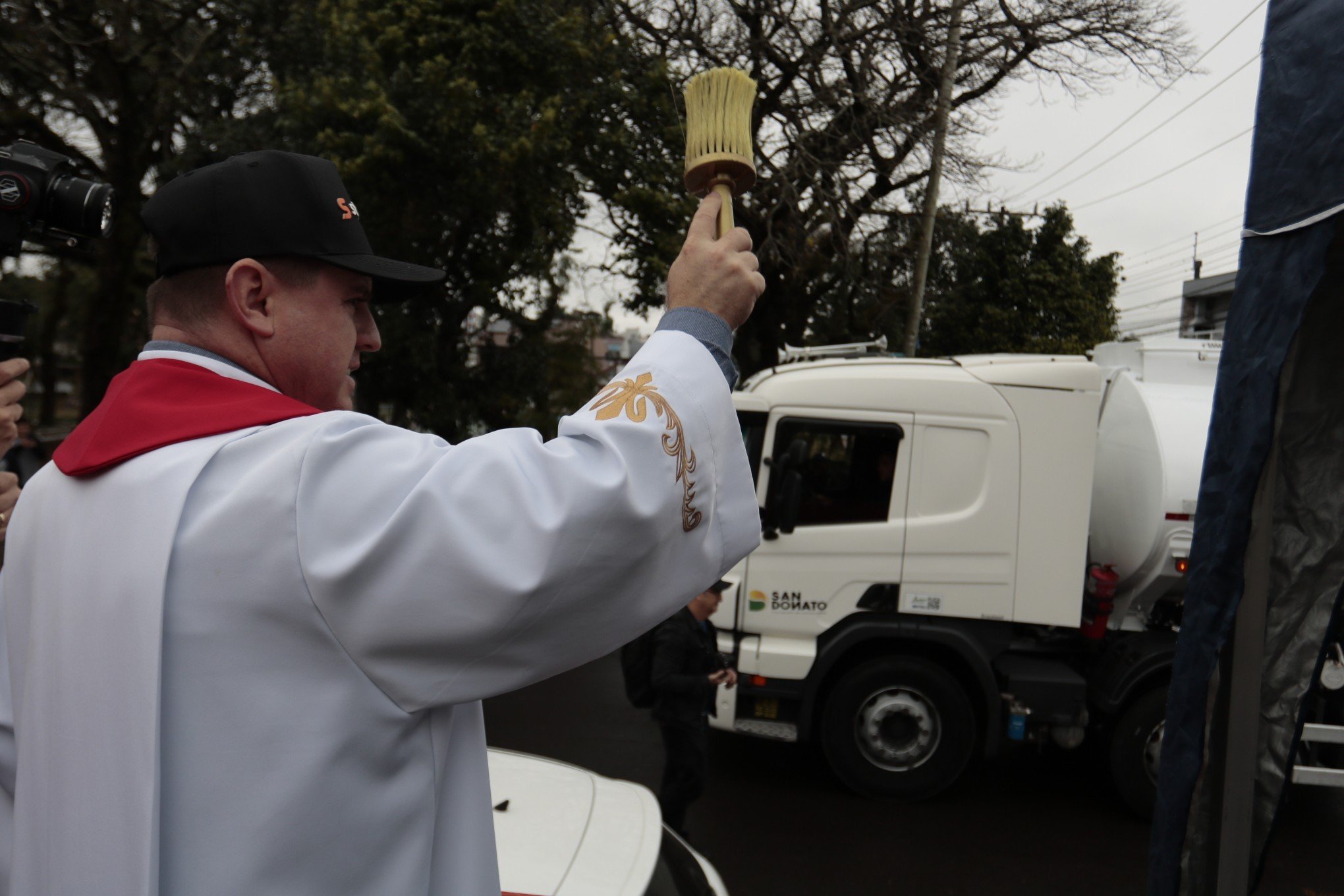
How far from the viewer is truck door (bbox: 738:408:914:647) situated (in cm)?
600

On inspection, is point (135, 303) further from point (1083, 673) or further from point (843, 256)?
point (1083, 673)

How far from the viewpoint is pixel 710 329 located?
1182 mm

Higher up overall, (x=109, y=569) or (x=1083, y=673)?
(x=109, y=569)

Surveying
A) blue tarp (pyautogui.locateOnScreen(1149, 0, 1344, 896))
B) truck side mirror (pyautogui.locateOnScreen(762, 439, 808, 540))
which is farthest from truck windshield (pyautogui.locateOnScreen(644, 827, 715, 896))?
truck side mirror (pyautogui.locateOnScreen(762, 439, 808, 540))

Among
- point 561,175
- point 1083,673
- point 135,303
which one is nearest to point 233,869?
point 1083,673

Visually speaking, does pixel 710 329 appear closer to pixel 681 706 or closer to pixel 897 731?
pixel 681 706

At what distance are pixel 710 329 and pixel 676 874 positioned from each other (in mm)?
2045

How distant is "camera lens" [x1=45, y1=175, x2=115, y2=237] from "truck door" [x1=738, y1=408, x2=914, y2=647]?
446 cm

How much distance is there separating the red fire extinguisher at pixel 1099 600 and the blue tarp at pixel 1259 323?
4122mm

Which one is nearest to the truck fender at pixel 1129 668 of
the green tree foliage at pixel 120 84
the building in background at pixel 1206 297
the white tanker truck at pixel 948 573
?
the white tanker truck at pixel 948 573

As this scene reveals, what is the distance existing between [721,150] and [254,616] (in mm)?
839

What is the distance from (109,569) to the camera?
1066 millimetres

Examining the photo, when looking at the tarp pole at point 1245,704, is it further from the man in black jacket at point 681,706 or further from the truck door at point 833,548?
the truck door at point 833,548

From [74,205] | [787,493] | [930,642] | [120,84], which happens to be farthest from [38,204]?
[120,84]
